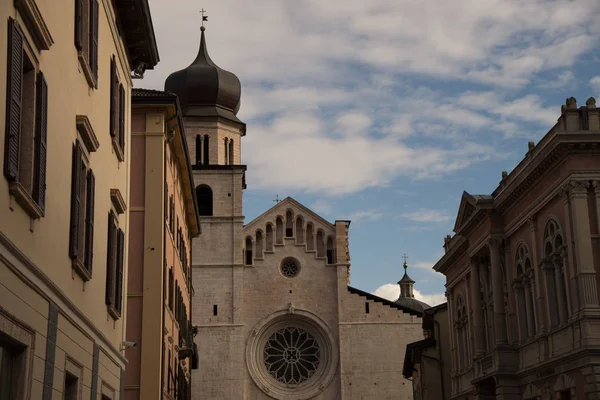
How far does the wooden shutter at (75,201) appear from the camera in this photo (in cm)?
1206

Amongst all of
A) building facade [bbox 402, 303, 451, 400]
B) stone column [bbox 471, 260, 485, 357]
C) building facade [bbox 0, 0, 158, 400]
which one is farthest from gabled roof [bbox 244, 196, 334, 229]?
building facade [bbox 0, 0, 158, 400]

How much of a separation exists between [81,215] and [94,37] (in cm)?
268

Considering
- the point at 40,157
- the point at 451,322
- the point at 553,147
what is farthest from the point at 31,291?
the point at 451,322

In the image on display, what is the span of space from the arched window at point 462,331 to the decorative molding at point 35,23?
28023mm

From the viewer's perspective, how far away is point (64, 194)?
11648 mm

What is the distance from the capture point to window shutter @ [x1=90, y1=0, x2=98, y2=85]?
1366 cm

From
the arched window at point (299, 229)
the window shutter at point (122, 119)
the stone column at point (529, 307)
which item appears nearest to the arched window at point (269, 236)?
the arched window at point (299, 229)

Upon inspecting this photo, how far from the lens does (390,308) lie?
6009 centimetres

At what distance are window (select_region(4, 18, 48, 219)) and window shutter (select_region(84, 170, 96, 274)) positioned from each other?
2.92m

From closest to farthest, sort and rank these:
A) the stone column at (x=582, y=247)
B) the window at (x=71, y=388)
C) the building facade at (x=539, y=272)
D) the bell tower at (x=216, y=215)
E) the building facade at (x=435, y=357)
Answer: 1. the window at (x=71, y=388)
2. the stone column at (x=582, y=247)
3. the building facade at (x=539, y=272)
4. the building facade at (x=435, y=357)
5. the bell tower at (x=216, y=215)

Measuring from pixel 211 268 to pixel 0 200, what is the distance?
166 feet

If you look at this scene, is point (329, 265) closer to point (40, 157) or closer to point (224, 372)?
point (224, 372)

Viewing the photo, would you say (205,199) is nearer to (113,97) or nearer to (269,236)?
(269,236)

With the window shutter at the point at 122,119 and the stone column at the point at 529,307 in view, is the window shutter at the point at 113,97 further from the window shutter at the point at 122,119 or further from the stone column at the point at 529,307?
the stone column at the point at 529,307
